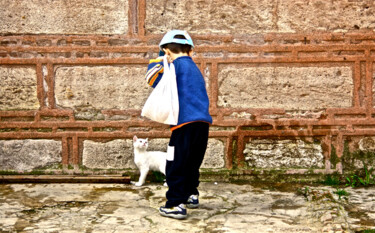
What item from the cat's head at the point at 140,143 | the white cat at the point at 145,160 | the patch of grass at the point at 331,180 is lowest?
the patch of grass at the point at 331,180

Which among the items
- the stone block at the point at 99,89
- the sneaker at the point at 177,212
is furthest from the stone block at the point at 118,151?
the sneaker at the point at 177,212

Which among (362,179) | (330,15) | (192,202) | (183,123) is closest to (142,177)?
(192,202)

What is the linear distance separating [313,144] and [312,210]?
1253 millimetres

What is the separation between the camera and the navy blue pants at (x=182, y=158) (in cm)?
360

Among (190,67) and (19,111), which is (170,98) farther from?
(19,111)

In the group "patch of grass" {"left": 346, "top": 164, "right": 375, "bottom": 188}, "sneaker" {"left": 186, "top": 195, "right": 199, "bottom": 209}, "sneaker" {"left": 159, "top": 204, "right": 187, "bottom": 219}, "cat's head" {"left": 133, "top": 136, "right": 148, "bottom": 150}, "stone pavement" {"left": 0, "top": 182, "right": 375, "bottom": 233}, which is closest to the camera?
"stone pavement" {"left": 0, "top": 182, "right": 375, "bottom": 233}

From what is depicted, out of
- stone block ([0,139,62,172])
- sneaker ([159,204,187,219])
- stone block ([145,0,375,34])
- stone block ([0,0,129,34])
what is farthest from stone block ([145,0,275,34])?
sneaker ([159,204,187,219])

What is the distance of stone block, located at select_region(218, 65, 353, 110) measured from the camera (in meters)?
4.98

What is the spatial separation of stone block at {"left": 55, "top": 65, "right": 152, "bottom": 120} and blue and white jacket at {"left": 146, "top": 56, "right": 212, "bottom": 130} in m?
1.34

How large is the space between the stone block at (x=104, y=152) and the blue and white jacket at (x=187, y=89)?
57.8 inches

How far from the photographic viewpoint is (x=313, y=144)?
4988mm

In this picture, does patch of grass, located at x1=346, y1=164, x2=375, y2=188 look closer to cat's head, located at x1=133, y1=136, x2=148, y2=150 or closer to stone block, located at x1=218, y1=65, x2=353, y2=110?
stone block, located at x1=218, y1=65, x2=353, y2=110

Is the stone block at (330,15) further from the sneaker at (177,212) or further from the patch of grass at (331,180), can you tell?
the sneaker at (177,212)

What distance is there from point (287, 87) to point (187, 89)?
5.69 ft
